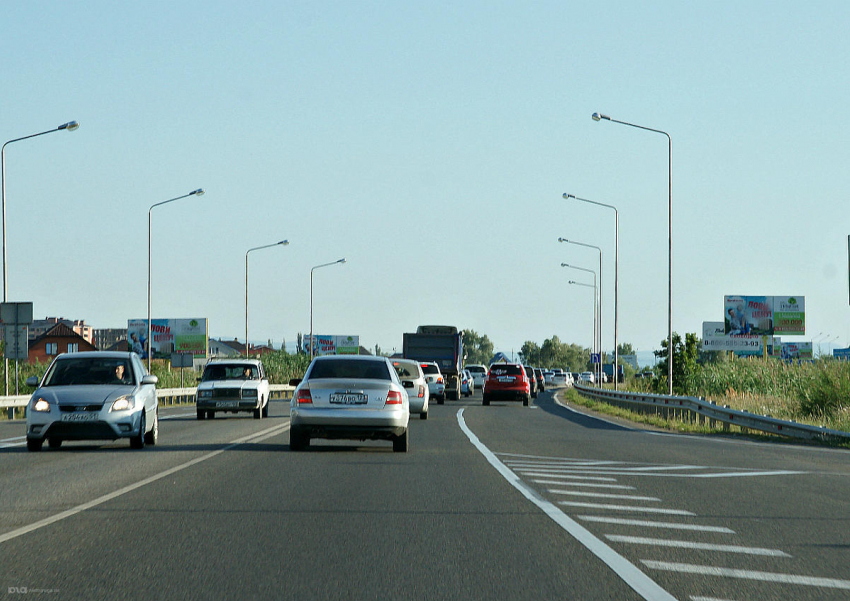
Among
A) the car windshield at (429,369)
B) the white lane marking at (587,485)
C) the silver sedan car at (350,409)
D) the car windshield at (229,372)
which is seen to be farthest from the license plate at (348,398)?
the car windshield at (429,369)

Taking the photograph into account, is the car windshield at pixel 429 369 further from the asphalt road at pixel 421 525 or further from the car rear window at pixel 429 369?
the asphalt road at pixel 421 525

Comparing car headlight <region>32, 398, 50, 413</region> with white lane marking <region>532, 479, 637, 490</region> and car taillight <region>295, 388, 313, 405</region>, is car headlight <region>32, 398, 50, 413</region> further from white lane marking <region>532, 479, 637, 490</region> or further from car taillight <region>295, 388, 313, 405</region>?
white lane marking <region>532, 479, 637, 490</region>

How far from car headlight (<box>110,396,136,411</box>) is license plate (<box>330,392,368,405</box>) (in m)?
Result: 3.28

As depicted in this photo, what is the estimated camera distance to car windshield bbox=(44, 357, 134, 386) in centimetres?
1867

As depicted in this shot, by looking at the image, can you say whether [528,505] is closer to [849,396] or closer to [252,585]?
[252,585]

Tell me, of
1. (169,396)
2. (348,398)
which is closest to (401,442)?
Result: (348,398)

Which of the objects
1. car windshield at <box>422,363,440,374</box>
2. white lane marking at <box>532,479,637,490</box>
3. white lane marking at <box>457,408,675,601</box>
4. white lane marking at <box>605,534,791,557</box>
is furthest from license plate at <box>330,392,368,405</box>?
car windshield at <box>422,363,440,374</box>

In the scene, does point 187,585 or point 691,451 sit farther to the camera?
point 691,451

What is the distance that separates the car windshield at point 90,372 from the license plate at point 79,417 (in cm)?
95

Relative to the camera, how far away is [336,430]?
1767 cm

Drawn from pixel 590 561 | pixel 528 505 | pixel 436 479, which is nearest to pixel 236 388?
pixel 436 479

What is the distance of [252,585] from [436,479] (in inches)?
272

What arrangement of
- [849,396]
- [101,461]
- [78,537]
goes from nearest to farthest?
[78,537] < [101,461] < [849,396]

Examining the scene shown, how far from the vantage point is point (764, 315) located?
9794cm
